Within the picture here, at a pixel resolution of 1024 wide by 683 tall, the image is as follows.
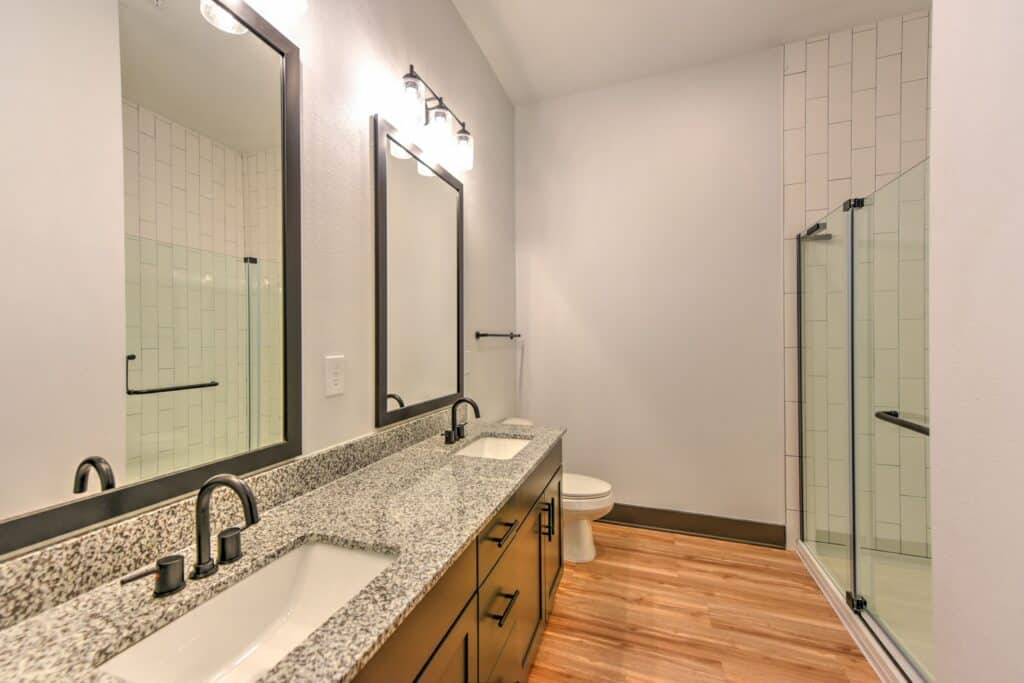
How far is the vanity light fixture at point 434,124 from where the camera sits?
1533 mm

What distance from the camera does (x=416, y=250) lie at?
1.67 metres

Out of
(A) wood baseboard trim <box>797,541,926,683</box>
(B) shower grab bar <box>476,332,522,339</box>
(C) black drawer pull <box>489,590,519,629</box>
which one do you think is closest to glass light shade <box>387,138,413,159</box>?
(B) shower grab bar <box>476,332,522,339</box>

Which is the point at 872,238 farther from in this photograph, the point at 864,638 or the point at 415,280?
the point at 415,280

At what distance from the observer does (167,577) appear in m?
0.66

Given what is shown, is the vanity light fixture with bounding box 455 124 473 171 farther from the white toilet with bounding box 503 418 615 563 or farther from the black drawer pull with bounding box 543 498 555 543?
the black drawer pull with bounding box 543 498 555 543

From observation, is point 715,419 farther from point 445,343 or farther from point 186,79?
point 186,79

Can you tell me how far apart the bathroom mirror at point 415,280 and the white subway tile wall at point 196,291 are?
0.42 metres

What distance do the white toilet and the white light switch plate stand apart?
105cm

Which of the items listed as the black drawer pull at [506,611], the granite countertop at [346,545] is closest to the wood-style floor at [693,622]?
the black drawer pull at [506,611]

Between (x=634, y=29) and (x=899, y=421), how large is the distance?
2113 mm

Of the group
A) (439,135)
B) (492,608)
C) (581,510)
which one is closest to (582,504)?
(581,510)

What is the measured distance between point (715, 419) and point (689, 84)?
1936 mm

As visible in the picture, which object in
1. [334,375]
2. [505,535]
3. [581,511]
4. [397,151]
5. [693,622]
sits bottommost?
[693,622]

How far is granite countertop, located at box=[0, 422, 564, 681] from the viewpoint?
1.73 ft
